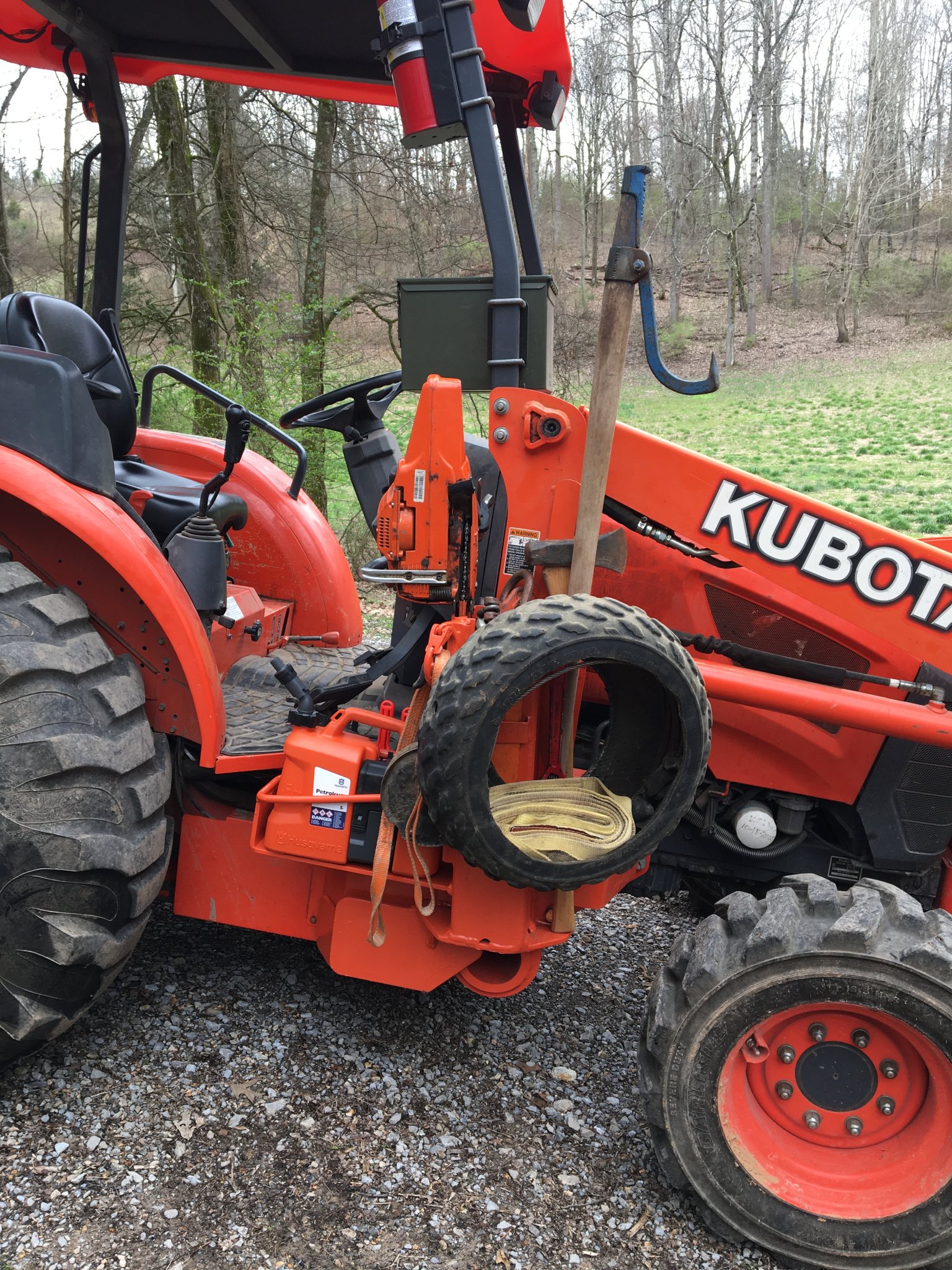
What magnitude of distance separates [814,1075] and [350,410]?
2.08 m

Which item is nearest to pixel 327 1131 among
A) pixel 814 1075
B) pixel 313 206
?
pixel 814 1075

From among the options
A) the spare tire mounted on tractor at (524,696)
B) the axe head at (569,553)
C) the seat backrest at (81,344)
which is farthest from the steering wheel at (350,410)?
the spare tire mounted on tractor at (524,696)

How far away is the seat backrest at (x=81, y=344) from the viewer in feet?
8.33

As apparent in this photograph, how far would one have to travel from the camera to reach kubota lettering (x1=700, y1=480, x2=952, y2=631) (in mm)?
2250

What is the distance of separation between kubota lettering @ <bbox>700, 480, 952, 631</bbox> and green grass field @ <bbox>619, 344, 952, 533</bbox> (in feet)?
25.6

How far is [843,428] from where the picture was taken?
14.6 m

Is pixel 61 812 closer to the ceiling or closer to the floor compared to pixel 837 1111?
closer to the ceiling

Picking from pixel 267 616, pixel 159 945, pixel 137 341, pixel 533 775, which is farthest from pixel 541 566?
pixel 137 341

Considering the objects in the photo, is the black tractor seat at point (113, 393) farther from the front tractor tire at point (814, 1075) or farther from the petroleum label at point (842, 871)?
the petroleum label at point (842, 871)

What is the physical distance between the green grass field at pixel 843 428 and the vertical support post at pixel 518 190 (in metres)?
7.43

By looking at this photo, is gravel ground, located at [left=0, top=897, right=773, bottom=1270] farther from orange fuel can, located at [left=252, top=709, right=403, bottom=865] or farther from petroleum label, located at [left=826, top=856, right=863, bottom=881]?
petroleum label, located at [left=826, top=856, right=863, bottom=881]

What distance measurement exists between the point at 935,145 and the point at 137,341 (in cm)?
2589

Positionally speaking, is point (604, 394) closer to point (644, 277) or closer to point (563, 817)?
point (644, 277)

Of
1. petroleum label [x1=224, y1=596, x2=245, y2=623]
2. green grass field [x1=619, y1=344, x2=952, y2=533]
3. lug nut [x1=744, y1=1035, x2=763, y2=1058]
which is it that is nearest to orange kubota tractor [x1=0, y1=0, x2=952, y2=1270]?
lug nut [x1=744, y1=1035, x2=763, y2=1058]
